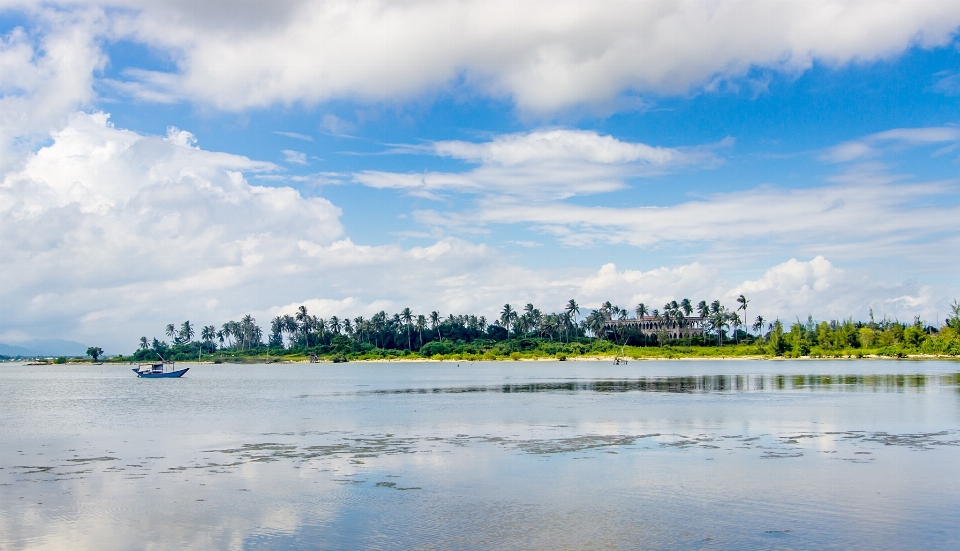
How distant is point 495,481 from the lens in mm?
23500

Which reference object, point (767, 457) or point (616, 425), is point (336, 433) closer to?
point (616, 425)

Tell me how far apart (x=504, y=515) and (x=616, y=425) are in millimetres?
20069

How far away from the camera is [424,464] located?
26.8 meters

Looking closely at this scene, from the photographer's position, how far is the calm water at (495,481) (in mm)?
17219

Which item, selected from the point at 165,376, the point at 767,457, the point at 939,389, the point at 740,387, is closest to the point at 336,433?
the point at 767,457

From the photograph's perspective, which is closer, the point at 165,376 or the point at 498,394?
the point at 498,394

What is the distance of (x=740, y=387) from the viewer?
71.6m

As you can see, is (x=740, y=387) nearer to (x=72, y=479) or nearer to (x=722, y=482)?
(x=722, y=482)

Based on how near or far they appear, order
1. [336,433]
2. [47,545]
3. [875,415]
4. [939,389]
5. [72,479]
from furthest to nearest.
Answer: [939,389] → [875,415] → [336,433] → [72,479] → [47,545]

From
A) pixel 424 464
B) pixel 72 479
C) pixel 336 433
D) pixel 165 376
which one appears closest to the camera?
pixel 72 479

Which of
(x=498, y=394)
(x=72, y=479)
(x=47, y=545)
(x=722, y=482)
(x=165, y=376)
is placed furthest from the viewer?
(x=165, y=376)

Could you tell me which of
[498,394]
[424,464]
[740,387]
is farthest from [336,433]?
[740,387]

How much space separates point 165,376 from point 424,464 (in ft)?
379

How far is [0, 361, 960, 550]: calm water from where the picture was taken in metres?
17.2
